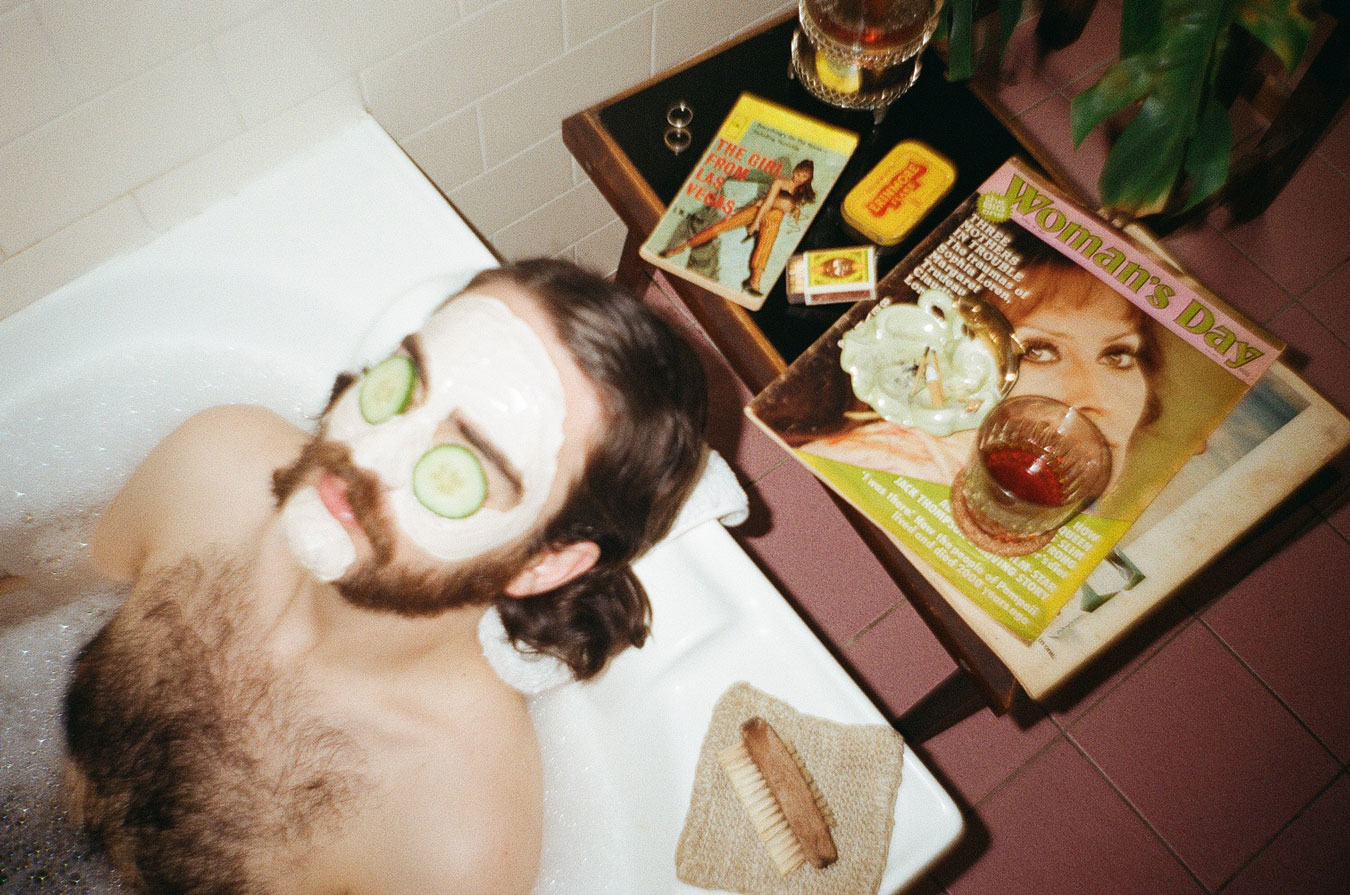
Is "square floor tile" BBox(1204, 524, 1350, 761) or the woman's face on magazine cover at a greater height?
the woman's face on magazine cover

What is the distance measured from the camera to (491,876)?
1021mm

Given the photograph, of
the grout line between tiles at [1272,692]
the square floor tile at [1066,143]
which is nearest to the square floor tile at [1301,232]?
the square floor tile at [1066,143]

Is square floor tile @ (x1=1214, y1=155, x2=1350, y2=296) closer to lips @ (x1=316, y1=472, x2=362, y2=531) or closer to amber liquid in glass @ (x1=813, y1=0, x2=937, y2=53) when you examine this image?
amber liquid in glass @ (x1=813, y1=0, x2=937, y2=53)

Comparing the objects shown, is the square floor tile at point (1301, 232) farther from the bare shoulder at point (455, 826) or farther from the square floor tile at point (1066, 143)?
the bare shoulder at point (455, 826)

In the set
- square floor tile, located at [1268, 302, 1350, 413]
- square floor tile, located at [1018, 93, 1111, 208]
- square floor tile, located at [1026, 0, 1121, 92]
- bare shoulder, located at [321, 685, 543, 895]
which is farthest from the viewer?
square floor tile, located at [1026, 0, 1121, 92]

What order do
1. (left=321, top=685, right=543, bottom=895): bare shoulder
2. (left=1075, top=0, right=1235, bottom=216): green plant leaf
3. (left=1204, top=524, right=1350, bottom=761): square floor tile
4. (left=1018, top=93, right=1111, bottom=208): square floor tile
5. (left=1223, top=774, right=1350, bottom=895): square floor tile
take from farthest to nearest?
(left=1018, top=93, right=1111, bottom=208): square floor tile, (left=1204, top=524, right=1350, bottom=761): square floor tile, (left=1223, top=774, right=1350, bottom=895): square floor tile, (left=321, top=685, right=543, bottom=895): bare shoulder, (left=1075, top=0, right=1235, bottom=216): green plant leaf

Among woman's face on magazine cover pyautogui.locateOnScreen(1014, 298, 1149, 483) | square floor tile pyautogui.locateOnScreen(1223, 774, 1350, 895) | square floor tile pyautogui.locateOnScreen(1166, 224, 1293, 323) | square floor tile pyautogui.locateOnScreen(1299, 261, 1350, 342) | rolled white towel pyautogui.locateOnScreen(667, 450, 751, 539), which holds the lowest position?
square floor tile pyautogui.locateOnScreen(1223, 774, 1350, 895)

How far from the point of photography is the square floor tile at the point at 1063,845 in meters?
1.47

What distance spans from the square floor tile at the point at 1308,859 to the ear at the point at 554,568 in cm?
129

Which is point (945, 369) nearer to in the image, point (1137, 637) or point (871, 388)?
point (871, 388)

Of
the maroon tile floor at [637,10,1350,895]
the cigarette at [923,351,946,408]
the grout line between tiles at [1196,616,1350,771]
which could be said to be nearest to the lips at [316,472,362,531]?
the cigarette at [923,351,946,408]

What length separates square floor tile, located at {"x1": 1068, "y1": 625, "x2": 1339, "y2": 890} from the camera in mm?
1497

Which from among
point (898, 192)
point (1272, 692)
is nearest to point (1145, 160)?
point (898, 192)

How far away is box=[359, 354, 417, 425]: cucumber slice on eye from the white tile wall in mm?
440
